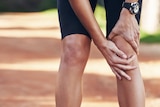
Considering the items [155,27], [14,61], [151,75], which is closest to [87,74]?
[151,75]

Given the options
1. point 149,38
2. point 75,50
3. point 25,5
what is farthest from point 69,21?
point 25,5

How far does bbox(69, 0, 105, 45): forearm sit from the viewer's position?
2.95m

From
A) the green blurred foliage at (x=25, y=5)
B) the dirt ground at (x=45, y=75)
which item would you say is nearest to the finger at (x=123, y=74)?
the dirt ground at (x=45, y=75)

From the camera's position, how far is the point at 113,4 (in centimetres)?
306

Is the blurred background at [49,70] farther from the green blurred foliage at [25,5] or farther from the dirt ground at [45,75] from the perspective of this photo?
the green blurred foliage at [25,5]

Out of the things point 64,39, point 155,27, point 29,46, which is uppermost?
point 64,39

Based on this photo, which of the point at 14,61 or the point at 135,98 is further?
the point at 14,61

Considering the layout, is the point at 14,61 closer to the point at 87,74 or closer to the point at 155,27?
the point at 87,74

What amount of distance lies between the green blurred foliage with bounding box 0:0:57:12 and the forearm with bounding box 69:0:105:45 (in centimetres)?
2414

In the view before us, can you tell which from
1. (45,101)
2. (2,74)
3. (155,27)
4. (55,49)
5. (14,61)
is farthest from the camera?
(155,27)

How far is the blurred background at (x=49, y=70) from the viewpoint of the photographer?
19.5 feet

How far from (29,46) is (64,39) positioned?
8891 millimetres

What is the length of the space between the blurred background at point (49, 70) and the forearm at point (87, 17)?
8.66ft

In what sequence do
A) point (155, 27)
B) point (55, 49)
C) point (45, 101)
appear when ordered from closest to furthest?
point (45, 101) → point (55, 49) → point (155, 27)
